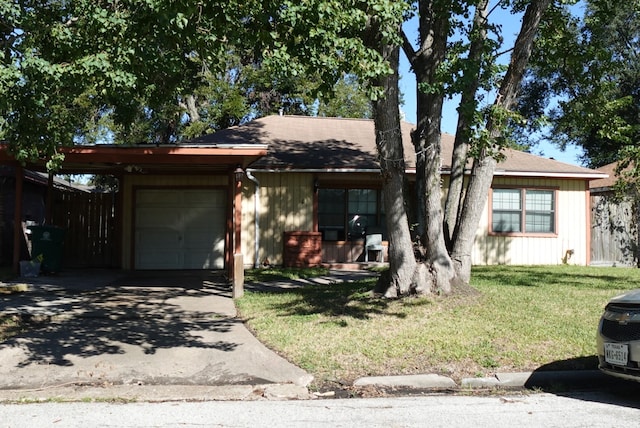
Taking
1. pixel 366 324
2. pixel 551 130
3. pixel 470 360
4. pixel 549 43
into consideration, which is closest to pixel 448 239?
pixel 366 324

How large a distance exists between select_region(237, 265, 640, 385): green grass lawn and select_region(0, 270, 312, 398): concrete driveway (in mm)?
457

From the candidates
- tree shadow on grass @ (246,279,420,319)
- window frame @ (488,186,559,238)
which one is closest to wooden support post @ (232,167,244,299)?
tree shadow on grass @ (246,279,420,319)

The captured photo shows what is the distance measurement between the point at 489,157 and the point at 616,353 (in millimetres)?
4629

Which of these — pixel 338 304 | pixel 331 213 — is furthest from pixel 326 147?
pixel 338 304

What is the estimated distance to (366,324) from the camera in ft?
26.2

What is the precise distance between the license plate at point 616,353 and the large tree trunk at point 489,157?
4018 millimetres

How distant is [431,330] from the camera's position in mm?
7672

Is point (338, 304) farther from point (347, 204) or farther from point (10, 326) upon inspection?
point (347, 204)

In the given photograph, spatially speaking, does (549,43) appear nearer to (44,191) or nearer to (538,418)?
(538,418)

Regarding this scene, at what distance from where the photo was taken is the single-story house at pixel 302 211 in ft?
52.1

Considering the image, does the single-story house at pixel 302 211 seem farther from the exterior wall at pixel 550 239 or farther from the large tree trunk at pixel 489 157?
the large tree trunk at pixel 489 157

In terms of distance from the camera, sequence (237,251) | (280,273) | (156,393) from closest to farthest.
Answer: (156,393) < (237,251) < (280,273)

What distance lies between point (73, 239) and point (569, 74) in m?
13.4

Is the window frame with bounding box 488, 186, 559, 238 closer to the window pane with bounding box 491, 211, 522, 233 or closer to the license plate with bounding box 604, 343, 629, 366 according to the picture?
the window pane with bounding box 491, 211, 522, 233
